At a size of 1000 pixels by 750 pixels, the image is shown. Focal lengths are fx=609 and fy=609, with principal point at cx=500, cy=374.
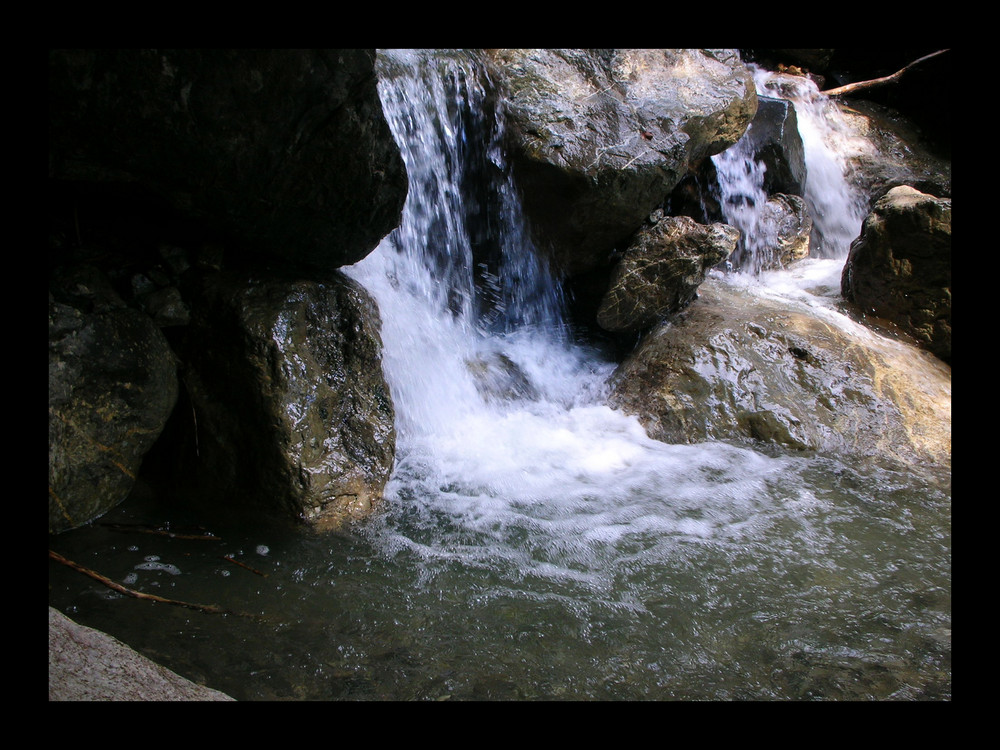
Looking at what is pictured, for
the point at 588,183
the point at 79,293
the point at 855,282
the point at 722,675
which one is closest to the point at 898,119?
the point at 855,282

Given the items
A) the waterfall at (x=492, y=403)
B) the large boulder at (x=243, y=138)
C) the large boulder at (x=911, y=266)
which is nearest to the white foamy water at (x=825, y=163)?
the large boulder at (x=911, y=266)

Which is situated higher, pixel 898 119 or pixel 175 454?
pixel 898 119

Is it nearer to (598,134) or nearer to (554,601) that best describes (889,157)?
(598,134)

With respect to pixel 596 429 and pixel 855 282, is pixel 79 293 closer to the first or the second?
pixel 596 429

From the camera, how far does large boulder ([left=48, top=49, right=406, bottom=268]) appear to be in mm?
2428

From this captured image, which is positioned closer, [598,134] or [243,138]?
[243,138]

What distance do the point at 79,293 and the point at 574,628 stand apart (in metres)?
2.77

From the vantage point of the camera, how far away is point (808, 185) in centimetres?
879

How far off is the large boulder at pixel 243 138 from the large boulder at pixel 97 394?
61 centimetres

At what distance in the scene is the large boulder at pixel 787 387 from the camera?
4496mm

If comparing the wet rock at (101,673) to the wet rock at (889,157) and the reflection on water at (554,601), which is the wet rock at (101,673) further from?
the wet rock at (889,157)

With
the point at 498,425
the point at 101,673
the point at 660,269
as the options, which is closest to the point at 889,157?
the point at 660,269

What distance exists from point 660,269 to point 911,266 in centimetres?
240

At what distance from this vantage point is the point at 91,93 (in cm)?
239
